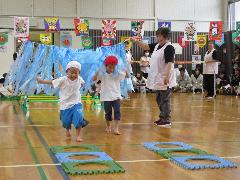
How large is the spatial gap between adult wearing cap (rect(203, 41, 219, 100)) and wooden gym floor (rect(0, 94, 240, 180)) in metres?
3.10

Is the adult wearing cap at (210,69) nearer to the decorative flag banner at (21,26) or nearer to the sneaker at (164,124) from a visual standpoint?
the sneaker at (164,124)

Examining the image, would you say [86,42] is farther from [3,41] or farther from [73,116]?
[73,116]

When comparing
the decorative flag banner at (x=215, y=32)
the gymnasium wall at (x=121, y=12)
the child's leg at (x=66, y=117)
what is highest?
the gymnasium wall at (x=121, y=12)

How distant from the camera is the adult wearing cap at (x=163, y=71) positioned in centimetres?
629

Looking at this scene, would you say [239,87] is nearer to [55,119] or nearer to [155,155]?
[55,119]

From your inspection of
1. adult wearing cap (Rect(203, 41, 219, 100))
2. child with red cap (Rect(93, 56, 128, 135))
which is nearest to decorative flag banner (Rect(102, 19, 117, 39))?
adult wearing cap (Rect(203, 41, 219, 100))

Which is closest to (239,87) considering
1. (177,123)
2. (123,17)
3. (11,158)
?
(123,17)

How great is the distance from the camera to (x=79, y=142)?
5105 millimetres

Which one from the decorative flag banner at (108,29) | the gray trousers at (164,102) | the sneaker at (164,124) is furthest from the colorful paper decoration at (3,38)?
the sneaker at (164,124)

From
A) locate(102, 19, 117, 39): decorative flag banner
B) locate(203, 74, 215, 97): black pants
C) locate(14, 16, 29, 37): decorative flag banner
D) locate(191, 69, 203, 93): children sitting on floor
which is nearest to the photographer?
locate(203, 74, 215, 97): black pants

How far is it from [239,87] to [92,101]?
6.65 meters

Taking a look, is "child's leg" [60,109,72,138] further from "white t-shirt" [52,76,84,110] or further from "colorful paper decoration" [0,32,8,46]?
"colorful paper decoration" [0,32,8,46]

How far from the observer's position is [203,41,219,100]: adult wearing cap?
461 inches

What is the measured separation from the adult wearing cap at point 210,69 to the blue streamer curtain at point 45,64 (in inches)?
201
